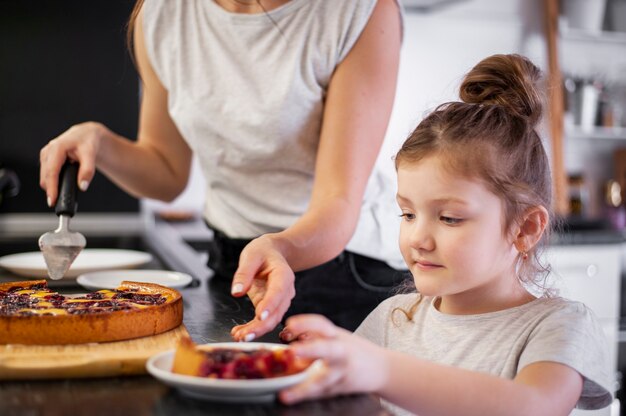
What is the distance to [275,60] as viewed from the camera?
61.4 inches

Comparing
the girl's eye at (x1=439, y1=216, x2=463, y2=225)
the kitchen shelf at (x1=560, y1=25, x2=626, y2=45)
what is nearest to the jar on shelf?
the kitchen shelf at (x1=560, y1=25, x2=626, y2=45)

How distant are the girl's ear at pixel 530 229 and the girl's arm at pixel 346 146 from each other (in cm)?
28

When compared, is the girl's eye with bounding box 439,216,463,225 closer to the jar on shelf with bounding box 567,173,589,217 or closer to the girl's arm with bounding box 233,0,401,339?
the girl's arm with bounding box 233,0,401,339

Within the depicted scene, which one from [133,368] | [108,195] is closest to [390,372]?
[133,368]

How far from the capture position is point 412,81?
422cm

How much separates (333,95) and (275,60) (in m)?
0.16

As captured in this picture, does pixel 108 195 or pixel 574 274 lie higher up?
pixel 108 195

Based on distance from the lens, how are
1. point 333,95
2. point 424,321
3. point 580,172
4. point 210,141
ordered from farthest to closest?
point 580,172
point 210,141
point 333,95
point 424,321

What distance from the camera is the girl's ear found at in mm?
1239

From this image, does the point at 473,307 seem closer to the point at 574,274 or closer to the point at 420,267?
the point at 420,267

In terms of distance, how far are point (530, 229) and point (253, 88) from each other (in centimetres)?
62

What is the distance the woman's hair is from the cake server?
529 millimetres

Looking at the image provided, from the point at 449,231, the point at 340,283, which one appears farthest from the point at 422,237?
the point at 340,283

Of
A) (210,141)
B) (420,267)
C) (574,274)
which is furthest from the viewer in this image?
(574,274)
